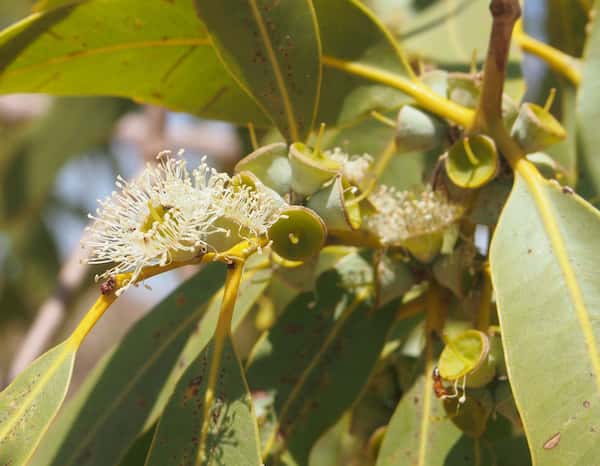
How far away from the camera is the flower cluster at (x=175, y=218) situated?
97 centimetres

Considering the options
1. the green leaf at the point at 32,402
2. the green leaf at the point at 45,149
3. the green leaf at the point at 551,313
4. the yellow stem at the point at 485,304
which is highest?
the green leaf at the point at 32,402

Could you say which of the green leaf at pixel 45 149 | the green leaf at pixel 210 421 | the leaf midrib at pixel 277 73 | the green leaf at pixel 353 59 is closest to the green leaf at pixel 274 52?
the leaf midrib at pixel 277 73

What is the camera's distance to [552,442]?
0.87 meters

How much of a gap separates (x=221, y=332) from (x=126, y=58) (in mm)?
509

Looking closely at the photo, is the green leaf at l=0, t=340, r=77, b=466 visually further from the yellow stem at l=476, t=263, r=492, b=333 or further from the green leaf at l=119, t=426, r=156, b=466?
the yellow stem at l=476, t=263, r=492, b=333

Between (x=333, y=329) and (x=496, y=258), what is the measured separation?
356 mm

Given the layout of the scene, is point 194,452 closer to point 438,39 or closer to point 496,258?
point 496,258

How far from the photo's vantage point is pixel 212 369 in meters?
1.04

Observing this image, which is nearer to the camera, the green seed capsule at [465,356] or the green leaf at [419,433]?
the green seed capsule at [465,356]

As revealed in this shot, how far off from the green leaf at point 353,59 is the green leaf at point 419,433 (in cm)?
42

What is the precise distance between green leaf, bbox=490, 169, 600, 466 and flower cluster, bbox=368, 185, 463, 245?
0.42 feet

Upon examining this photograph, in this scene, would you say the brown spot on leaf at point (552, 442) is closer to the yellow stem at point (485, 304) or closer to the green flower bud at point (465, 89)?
the yellow stem at point (485, 304)

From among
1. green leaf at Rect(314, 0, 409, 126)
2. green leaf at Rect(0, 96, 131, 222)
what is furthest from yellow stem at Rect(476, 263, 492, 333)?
green leaf at Rect(0, 96, 131, 222)

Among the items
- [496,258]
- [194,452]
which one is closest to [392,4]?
[496,258]
